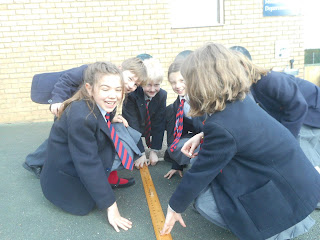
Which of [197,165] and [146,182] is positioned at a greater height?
[197,165]

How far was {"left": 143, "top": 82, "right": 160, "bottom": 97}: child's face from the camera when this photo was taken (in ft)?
9.78

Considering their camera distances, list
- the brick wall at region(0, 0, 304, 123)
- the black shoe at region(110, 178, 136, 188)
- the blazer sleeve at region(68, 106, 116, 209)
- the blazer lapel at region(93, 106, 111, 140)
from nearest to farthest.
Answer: the blazer sleeve at region(68, 106, 116, 209) → the blazer lapel at region(93, 106, 111, 140) → the black shoe at region(110, 178, 136, 188) → the brick wall at region(0, 0, 304, 123)

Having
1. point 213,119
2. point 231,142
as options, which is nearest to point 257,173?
point 231,142

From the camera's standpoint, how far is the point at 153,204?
91.0 inches

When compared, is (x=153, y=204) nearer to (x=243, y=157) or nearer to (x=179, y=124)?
(x=179, y=124)

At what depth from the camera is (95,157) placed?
1.98 meters

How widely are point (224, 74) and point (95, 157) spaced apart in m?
1.07

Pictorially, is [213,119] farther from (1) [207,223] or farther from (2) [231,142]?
(1) [207,223]

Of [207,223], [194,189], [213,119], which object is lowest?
[207,223]

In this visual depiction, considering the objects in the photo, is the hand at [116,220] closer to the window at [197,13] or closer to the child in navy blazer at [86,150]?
the child in navy blazer at [86,150]

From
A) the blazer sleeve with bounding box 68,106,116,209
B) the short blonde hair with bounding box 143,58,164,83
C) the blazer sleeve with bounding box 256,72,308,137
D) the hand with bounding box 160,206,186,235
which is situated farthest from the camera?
the short blonde hair with bounding box 143,58,164,83

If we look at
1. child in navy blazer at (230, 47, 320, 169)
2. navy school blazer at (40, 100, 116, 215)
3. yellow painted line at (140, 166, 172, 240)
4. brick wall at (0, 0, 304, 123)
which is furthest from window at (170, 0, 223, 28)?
navy school blazer at (40, 100, 116, 215)

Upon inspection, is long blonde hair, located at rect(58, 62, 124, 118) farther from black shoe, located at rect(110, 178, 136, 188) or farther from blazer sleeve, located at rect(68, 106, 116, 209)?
black shoe, located at rect(110, 178, 136, 188)

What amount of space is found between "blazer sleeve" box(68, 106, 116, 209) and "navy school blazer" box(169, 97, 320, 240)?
2.05ft
